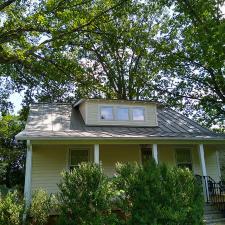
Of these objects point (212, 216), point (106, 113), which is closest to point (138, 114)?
point (106, 113)

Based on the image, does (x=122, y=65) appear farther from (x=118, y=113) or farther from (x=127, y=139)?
(x=127, y=139)

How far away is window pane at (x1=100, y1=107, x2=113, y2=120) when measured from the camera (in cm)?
1544

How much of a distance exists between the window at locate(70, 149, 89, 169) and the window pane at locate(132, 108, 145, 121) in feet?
10.9

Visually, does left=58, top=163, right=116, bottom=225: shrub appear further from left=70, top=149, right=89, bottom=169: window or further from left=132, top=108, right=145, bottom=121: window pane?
left=132, top=108, right=145, bottom=121: window pane

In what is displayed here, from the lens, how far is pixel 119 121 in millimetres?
15508

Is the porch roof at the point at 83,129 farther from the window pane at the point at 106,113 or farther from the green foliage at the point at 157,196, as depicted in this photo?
the green foliage at the point at 157,196

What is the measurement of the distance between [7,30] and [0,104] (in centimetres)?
1054

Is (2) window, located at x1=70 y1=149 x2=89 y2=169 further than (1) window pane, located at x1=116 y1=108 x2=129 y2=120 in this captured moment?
No

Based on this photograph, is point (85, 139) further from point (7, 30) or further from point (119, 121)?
point (7, 30)

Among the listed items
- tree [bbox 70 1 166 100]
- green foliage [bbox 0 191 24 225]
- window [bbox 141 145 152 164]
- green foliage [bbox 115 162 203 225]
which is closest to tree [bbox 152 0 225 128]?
tree [bbox 70 1 166 100]

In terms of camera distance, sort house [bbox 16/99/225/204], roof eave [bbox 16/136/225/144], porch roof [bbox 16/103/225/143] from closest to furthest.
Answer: roof eave [bbox 16/136/225/144]
porch roof [bbox 16/103/225/143]
house [bbox 16/99/225/204]

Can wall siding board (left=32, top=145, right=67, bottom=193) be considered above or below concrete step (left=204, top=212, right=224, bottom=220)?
above

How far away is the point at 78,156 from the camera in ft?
46.7

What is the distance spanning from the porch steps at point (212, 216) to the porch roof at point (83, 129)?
122 inches
